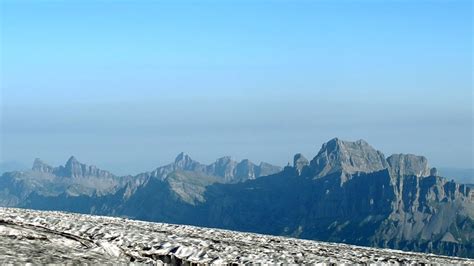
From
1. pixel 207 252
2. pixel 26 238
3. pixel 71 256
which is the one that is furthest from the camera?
pixel 207 252

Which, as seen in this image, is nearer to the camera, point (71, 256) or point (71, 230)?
point (71, 256)

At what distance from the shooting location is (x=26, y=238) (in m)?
23.1

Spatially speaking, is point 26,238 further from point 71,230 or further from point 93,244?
point 71,230

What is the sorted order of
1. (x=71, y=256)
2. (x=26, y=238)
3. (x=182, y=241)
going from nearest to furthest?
(x=71, y=256), (x=26, y=238), (x=182, y=241)

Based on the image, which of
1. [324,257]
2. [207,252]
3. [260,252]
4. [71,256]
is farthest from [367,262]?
[71,256]

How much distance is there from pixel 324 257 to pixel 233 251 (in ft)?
15.0

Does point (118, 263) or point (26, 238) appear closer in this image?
point (118, 263)

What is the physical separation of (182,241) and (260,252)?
3570 millimetres

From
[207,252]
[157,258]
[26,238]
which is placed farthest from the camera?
[207,252]

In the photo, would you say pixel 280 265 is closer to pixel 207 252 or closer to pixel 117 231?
pixel 207 252

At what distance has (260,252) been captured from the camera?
2945cm

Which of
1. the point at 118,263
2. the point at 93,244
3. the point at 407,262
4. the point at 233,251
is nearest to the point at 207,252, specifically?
the point at 233,251

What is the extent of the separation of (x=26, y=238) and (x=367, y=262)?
1513 centimetres

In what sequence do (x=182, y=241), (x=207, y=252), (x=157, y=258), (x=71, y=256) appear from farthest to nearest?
(x=182, y=241)
(x=207, y=252)
(x=157, y=258)
(x=71, y=256)
